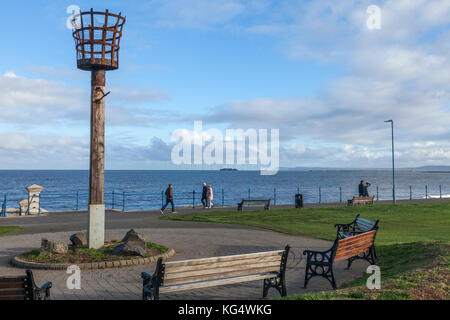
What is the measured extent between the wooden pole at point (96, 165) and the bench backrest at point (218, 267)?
4.87m

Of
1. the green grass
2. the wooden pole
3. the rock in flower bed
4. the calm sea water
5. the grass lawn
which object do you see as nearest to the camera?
the grass lawn

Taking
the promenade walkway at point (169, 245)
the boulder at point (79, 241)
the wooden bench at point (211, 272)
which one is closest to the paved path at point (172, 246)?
the promenade walkway at point (169, 245)

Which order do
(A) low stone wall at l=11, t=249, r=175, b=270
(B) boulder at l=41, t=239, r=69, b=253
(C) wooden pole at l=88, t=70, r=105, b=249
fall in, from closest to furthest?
1. (A) low stone wall at l=11, t=249, r=175, b=270
2. (B) boulder at l=41, t=239, r=69, b=253
3. (C) wooden pole at l=88, t=70, r=105, b=249

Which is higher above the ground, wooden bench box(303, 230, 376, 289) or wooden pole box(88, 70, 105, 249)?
wooden pole box(88, 70, 105, 249)

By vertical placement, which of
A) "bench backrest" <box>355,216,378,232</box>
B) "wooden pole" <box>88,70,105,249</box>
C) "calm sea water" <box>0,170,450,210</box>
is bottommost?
"calm sea water" <box>0,170,450,210</box>

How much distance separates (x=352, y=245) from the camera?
8.06m

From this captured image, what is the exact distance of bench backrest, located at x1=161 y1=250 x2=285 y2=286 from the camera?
227 inches

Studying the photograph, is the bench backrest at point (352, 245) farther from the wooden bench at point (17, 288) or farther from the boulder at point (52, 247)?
the boulder at point (52, 247)

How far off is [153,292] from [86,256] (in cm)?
406

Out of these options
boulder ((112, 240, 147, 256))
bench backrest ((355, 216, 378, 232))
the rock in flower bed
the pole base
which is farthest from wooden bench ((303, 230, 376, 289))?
the pole base

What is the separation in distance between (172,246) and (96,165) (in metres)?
3.03

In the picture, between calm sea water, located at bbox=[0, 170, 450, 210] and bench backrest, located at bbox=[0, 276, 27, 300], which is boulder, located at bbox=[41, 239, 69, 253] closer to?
bench backrest, located at bbox=[0, 276, 27, 300]

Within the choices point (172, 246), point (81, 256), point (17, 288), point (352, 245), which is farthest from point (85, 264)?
point (352, 245)
